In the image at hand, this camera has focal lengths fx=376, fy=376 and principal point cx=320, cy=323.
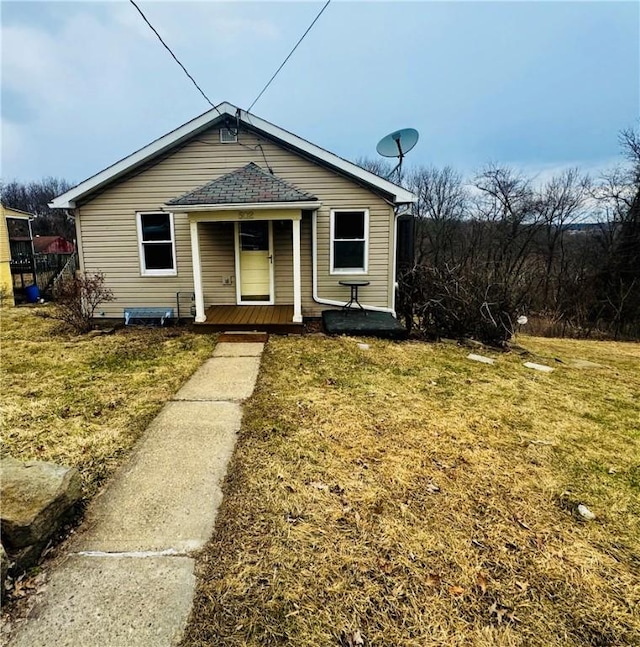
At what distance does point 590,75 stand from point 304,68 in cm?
1011

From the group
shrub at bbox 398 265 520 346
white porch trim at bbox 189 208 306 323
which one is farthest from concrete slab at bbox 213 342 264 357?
shrub at bbox 398 265 520 346

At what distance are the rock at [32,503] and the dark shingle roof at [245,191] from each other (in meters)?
5.92

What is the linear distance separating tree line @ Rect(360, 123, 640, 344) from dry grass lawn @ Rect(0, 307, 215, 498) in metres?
4.95

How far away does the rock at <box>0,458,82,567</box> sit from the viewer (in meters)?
2.00

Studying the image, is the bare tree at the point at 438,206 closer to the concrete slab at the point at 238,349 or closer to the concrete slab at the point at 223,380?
the concrete slab at the point at 238,349

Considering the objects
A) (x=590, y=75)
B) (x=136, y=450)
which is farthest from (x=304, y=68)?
(x=590, y=75)

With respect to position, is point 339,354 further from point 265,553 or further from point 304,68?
point 304,68

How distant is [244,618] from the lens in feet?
5.88

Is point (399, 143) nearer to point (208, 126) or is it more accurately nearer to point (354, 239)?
point (354, 239)

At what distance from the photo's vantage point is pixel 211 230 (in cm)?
871

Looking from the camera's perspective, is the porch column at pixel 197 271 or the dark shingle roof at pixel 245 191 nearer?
the dark shingle roof at pixel 245 191

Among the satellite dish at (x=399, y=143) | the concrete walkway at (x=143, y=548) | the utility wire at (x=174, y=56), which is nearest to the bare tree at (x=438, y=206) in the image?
the satellite dish at (x=399, y=143)

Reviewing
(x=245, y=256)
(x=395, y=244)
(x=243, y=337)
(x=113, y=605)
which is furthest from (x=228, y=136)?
(x=113, y=605)

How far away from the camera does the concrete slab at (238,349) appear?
6.40 metres
